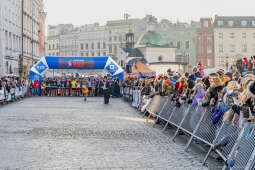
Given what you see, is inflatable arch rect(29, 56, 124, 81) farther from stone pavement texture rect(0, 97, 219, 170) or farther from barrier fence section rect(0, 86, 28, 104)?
stone pavement texture rect(0, 97, 219, 170)

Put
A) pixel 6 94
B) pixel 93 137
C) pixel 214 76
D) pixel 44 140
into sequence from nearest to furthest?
pixel 214 76
pixel 44 140
pixel 93 137
pixel 6 94

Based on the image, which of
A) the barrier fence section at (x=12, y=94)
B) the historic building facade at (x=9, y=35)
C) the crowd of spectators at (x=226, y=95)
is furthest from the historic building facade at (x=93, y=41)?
the crowd of spectators at (x=226, y=95)

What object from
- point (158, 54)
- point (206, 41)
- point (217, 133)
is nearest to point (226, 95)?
point (217, 133)

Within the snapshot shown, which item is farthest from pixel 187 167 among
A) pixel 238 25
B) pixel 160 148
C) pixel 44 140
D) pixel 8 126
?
pixel 238 25

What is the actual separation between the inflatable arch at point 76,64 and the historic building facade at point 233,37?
73750 mm

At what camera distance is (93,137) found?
535 inches

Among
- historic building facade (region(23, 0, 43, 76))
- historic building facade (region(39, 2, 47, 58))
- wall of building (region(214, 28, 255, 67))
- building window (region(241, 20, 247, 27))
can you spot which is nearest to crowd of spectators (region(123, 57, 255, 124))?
historic building facade (region(23, 0, 43, 76))

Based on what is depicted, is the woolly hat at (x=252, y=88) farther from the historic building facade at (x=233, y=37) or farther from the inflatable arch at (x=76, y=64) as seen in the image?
the historic building facade at (x=233, y=37)

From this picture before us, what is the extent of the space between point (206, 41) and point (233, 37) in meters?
6.10

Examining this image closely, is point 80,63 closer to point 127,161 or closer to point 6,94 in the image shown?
point 6,94

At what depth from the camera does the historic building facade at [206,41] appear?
115 m

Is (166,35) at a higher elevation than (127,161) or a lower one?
higher

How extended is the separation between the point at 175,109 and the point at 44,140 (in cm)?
381

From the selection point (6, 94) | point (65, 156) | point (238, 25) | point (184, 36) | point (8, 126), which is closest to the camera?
point (65, 156)
